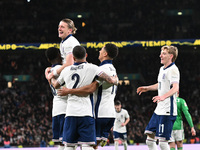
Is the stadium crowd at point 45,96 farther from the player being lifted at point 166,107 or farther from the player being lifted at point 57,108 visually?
the player being lifted at point 57,108

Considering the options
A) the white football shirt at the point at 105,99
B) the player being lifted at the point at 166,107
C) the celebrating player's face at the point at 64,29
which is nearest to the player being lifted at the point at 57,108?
the celebrating player's face at the point at 64,29

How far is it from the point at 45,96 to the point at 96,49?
541cm

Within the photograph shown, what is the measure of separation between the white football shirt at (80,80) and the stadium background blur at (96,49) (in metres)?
16.9

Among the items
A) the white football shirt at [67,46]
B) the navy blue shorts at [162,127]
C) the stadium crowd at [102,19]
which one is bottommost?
the navy blue shorts at [162,127]

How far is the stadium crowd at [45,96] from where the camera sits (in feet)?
71.6

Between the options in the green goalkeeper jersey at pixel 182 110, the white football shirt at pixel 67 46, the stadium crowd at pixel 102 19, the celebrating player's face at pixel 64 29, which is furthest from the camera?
the stadium crowd at pixel 102 19

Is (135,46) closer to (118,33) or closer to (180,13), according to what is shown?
(118,33)

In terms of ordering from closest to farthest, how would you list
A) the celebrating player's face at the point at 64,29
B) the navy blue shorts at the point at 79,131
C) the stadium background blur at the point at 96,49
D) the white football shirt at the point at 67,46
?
the navy blue shorts at the point at 79,131
the white football shirt at the point at 67,46
the celebrating player's face at the point at 64,29
the stadium background blur at the point at 96,49

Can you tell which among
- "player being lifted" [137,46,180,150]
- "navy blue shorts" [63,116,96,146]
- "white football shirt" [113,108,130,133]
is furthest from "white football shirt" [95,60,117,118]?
"white football shirt" [113,108,130,133]

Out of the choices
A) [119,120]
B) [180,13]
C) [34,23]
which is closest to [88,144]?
[119,120]

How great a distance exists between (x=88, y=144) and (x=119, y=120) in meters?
8.92

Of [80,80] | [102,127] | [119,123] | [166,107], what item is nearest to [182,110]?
[166,107]

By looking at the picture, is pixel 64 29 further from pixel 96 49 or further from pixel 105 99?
pixel 96 49

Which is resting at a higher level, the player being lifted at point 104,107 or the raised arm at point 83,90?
the raised arm at point 83,90
